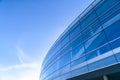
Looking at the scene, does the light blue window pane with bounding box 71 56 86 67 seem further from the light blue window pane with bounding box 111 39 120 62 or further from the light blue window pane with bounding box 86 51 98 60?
the light blue window pane with bounding box 111 39 120 62

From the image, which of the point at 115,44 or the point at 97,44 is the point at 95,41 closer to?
the point at 97,44

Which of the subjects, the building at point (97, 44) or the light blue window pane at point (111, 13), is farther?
the light blue window pane at point (111, 13)

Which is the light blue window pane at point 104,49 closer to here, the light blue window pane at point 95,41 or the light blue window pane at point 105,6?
the light blue window pane at point 95,41

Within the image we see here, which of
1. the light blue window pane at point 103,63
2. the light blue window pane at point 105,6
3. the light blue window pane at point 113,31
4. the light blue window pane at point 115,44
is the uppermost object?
the light blue window pane at point 105,6

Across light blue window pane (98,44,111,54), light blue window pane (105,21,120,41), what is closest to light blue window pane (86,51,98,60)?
light blue window pane (98,44,111,54)

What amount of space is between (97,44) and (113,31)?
2.01m

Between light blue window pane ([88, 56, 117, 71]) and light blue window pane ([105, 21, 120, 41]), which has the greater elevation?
light blue window pane ([105, 21, 120, 41])

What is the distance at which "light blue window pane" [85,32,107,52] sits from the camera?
12.0 meters

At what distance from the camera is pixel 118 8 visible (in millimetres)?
11945

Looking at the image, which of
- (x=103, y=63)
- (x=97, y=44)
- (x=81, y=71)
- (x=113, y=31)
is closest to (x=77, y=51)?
(x=81, y=71)

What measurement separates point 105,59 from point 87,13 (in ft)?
25.2

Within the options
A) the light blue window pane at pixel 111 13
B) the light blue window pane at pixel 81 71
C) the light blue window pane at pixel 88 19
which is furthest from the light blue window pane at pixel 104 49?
the light blue window pane at pixel 88 19

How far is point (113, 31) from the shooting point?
11.1 meters

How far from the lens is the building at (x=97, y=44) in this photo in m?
10.1
